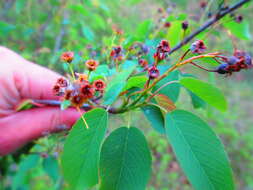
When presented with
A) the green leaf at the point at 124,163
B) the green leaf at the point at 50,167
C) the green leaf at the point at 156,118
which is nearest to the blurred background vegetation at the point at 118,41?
the green leaf at the point at 50,167

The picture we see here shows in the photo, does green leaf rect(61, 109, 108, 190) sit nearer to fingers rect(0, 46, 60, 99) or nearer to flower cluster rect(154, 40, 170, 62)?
flower cluster rect(154, 40, 170, 62)

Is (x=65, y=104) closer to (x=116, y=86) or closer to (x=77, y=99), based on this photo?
(x=77, y=99)

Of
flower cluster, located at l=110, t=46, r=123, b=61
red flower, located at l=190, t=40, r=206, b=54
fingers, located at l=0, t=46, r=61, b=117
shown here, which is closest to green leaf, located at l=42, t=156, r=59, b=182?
fingers, located at l=0, t=46, r=61, b=117

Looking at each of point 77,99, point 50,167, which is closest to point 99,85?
point 77,99

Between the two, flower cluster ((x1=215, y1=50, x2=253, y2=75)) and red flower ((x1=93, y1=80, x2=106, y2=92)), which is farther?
red flower ((x1=93, y1=80, x2=106, y2=92))

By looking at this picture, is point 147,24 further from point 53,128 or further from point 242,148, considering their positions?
point 242,148
